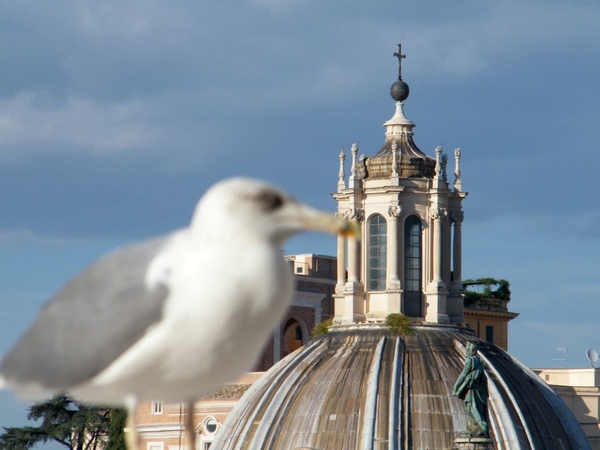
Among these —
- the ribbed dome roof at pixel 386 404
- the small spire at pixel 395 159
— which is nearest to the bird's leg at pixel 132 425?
the ribbed dome roof at pixel 386 404

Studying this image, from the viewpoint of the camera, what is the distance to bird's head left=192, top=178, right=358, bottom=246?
15.9 ft

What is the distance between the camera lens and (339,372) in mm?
76125

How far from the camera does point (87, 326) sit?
192 inches

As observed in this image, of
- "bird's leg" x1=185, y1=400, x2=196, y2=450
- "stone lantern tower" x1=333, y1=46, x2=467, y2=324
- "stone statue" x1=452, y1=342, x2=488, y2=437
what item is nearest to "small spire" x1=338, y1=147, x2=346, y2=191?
"stone lantern tower" x1=333, y1=46, x2=467, y2=324

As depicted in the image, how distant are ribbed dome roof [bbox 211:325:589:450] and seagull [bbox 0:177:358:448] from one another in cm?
6698

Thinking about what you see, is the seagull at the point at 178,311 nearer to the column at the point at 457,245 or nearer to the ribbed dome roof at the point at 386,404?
the ribbed dome roof at the point at 386,404

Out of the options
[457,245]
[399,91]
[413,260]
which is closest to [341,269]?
[413,260]

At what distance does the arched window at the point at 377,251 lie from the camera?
82250mm

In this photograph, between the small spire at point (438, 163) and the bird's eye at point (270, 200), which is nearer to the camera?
the bird's eye at point (270, 200)

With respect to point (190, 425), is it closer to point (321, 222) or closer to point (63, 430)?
point (321, 222)

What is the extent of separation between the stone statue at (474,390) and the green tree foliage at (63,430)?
115 ft

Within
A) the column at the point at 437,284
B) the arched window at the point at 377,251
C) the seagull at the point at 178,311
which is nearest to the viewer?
the seagull at the point at 178,311

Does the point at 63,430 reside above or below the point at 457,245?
below

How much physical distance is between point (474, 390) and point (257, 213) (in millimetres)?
45377
